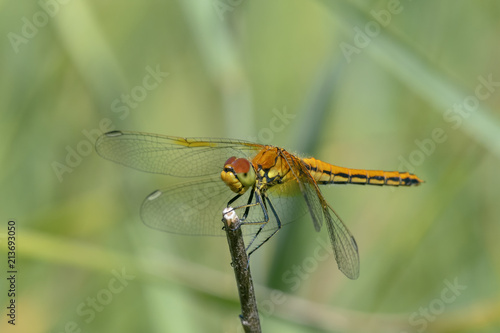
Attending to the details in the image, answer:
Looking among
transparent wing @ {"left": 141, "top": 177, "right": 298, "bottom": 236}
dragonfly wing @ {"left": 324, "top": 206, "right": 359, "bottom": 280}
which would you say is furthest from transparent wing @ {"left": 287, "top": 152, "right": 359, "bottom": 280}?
transparent wing @ {"left": 141, "top": 177, "right": 298, "bottom": 236}

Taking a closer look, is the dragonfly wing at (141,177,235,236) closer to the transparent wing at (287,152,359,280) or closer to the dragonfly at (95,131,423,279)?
the dragonfly at (95,131,423,279)

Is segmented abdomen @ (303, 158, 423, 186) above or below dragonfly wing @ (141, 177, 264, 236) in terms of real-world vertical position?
above

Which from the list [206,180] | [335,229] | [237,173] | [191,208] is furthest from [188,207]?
[335,229]

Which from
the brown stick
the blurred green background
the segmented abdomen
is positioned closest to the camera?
the brown stick

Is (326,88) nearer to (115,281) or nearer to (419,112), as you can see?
(419,112)

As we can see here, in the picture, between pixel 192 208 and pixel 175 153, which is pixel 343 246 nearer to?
pixel 192 208

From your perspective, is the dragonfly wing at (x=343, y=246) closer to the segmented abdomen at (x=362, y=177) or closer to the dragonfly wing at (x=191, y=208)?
the dragonfly wing at (x=191, y=208)

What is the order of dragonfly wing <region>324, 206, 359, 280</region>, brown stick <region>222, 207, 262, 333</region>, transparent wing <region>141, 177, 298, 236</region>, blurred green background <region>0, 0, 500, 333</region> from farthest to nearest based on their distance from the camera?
transparent wing <region>141, 177, 298, 236</region>
blurred green background <region>0, 0, 500, 333</region>
dragonfly wing <region>324, 206, 359, 280</region>
brown stick <region>222, 207, 262, 333</region>

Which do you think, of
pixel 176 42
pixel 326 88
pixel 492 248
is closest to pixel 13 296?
pixel 326 88
